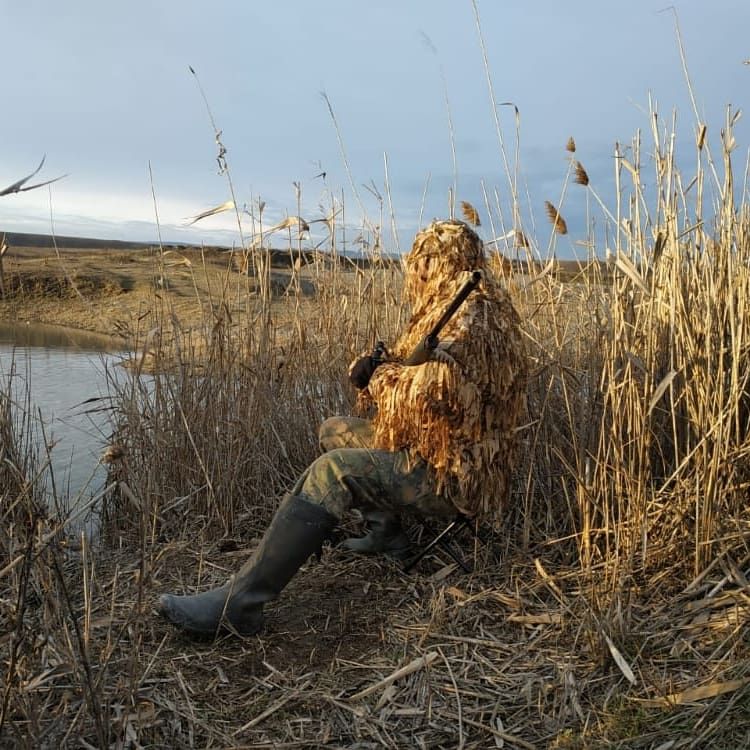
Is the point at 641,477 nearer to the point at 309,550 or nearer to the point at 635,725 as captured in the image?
the point at 635,725

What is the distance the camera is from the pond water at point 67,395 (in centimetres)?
327

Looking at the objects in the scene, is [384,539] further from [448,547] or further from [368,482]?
[368,482]

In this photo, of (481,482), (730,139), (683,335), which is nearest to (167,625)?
(481,482)

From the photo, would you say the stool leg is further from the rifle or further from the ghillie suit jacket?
the rifle

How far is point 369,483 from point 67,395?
429 centimetres

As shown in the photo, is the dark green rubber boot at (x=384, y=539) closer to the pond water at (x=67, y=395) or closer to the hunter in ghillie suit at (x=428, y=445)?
the hunter in ghillie suit at (x=428, y=445)

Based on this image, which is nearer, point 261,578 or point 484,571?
point 261,578

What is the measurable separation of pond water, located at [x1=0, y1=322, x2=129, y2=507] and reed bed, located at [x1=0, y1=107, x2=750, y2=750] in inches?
13.4

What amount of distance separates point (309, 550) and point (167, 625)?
20.3 inches

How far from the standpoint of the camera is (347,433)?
99.5 inches

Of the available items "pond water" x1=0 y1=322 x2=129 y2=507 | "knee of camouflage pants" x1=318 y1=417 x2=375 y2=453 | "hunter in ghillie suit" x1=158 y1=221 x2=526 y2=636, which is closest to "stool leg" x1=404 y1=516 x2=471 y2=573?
"hunter in ghillie suit" x1=158 y1=221 x2=526 y2=636

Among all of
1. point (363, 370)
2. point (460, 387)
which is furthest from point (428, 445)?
point (363, 370)

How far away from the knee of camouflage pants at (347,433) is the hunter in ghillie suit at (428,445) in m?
0.16

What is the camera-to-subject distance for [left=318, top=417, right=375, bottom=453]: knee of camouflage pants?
2.49m
